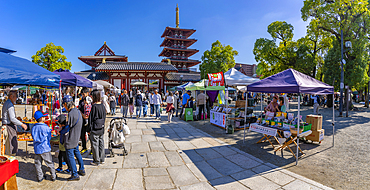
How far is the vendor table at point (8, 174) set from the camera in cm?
236

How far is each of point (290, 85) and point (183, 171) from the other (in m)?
3.58

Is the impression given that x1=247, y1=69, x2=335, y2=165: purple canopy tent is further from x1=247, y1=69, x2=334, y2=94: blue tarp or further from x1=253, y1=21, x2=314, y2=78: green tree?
x1=253, y1=21, x2=314, y2=78: green tree

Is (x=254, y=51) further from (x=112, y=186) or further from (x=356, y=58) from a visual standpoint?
(x=112, y=186)

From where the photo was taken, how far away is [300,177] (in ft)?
12.0

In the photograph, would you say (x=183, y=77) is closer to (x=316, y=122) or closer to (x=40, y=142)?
(x=316, y=122)

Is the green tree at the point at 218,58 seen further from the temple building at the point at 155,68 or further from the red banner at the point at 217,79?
the red banner at the point at 217,79

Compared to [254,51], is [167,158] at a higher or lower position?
lower

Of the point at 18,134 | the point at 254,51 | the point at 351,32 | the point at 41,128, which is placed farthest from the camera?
the point at 254,51

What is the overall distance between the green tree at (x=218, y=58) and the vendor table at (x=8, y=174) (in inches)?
900

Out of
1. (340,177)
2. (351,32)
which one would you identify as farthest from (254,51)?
(340,177)

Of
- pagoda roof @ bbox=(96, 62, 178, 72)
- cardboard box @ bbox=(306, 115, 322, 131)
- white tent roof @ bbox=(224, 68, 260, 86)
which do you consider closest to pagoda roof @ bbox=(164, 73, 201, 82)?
pagoda roof @ bbox=(96, 62, 178, 72)

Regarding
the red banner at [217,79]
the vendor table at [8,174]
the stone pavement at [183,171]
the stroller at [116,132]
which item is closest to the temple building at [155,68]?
the red banner at [217,79]

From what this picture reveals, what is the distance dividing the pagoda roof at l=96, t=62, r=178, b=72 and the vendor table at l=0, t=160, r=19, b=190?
22.0m

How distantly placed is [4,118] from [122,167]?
2.95 m
